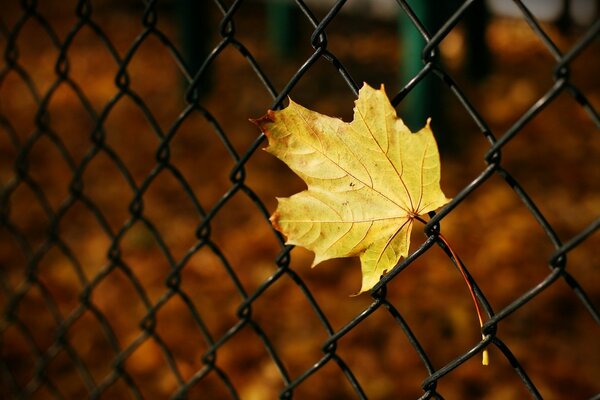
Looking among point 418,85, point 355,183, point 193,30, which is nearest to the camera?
point 355,183

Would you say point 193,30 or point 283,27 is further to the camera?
point 283,27

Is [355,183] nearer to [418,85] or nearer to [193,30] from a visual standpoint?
[418,85]

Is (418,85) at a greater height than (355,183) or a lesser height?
greater

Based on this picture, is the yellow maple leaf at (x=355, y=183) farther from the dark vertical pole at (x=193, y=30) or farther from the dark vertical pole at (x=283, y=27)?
the dark vertical pole at (x=283, y=27)

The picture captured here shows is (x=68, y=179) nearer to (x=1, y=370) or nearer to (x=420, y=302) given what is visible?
(x=1, y=370)

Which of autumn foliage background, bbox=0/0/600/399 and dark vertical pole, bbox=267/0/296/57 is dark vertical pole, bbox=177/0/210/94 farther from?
dark vertical pole, bbox=267/0/296/57

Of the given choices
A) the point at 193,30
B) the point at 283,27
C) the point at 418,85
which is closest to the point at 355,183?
the point at 418,85
